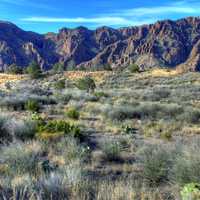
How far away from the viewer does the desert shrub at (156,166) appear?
874 cm

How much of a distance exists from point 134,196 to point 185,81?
5155 centimetres

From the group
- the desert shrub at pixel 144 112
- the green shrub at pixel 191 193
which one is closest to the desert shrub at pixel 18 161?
the green shrub at pixel 191 193

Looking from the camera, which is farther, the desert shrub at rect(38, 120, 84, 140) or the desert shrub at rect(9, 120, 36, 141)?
the desert shrub at rect(9, 120, 36, 141)

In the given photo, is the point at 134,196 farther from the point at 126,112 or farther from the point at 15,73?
the point at 15,73

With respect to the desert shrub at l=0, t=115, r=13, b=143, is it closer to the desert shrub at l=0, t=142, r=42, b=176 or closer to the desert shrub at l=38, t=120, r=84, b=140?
the desert shrub at l=38, t=120, r=84, b=140

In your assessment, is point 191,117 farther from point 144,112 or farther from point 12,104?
point 12,104

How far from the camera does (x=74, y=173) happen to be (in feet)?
25.3

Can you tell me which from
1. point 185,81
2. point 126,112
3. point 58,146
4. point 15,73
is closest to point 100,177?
point 58,146

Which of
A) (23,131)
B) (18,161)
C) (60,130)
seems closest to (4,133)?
(23,131)

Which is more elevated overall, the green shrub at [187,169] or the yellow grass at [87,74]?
the green shrub at [187,169]

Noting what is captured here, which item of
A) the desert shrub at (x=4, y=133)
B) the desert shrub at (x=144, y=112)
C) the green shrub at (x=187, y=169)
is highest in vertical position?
the green shrub at (x=187, y=169)

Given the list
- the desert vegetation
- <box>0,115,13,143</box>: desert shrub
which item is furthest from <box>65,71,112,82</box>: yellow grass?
<box>0,115,13,143</box>: desert shrub

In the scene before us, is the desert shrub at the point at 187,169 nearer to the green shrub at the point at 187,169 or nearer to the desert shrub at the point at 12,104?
the green shrub at the point at 187,169

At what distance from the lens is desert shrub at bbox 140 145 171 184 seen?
8.74m
